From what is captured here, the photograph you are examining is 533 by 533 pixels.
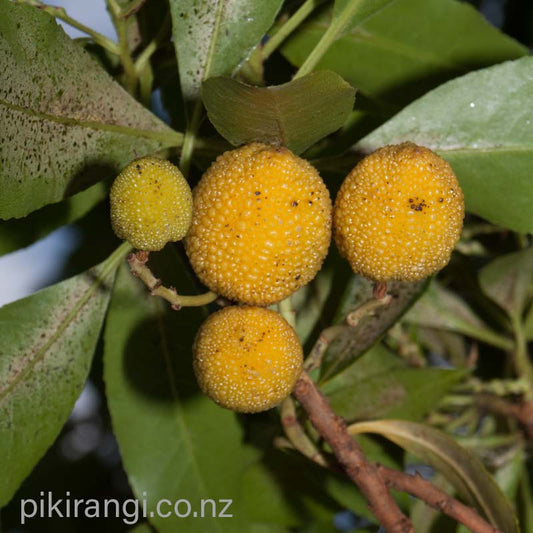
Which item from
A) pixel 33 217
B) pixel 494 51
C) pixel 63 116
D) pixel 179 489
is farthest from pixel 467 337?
pixel 63 116

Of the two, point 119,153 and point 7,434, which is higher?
point 119,153

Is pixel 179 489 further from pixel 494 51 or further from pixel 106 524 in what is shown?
pixel 494 51

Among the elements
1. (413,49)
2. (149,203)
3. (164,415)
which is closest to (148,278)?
(149,203)

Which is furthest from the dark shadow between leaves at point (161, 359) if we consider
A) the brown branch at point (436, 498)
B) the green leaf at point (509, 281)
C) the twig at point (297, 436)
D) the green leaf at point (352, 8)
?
the green leaf at point (509, 281)

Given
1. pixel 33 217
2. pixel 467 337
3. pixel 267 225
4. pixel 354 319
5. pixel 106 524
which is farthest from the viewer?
pixel 467 337

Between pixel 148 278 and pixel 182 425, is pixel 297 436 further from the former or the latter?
pixel 148 278

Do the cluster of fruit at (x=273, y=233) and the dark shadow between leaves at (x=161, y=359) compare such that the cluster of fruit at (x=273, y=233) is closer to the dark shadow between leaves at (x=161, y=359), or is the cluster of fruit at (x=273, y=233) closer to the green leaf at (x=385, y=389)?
the dark shadow between leaves at (x=161, y=359)
